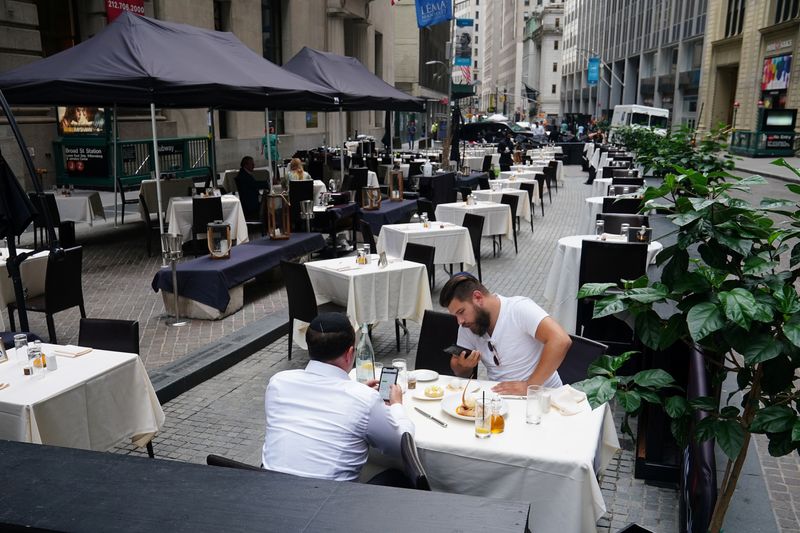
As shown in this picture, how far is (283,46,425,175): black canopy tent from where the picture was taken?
49.3ft

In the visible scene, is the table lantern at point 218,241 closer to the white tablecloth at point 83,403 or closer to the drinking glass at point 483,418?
the white tablecloth at point 83,403

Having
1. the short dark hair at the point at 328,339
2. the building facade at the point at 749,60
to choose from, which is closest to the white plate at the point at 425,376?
the short dark hair at the point at 328,339

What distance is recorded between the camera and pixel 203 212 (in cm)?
1111

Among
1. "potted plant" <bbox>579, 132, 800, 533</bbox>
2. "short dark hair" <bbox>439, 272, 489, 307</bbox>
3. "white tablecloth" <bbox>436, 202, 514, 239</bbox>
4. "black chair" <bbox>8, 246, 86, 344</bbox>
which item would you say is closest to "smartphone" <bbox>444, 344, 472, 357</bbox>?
"short dark hair" <bbox>439, 272, 489, 307</bbox>

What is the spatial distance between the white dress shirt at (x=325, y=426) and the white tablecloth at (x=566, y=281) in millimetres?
4966

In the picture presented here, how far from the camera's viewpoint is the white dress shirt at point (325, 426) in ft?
10.1

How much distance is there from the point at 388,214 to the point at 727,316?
1099 centimetres

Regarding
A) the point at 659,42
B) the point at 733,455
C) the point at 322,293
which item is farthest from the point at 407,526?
the point at 659,42

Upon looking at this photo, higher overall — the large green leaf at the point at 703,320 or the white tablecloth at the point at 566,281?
the large green leaf at the point at 703,320

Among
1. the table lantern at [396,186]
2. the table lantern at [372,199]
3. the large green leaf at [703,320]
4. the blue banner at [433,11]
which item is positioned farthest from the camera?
the blue banner at [433,11]

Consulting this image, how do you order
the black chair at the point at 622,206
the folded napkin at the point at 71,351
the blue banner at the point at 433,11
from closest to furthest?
the folded napkin at the point at 71,351 < the black chair at the point at 622,206 < the blue banner at the point at 433,11

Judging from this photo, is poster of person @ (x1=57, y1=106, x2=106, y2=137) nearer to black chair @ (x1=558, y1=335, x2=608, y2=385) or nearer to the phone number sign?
the phone number sign

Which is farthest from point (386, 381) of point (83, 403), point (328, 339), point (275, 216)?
point (275, 216)

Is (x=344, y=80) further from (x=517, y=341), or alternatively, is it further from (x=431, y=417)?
(x=431, y=417)
